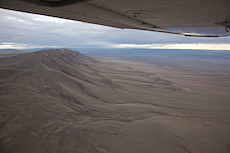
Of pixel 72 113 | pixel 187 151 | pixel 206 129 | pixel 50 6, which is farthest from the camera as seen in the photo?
pixel 72 113

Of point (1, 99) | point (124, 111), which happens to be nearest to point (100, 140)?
point (124, 111)

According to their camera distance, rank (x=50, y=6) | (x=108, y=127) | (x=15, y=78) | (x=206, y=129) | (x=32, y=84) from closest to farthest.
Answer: (x=50, y=6)
(x=108, y=127)
(x=206, y=129)
(x=32, y=84)
(x=15, y=78)

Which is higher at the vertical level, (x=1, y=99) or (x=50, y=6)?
(x=50, y=6)

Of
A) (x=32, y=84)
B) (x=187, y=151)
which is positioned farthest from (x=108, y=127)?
(x=32, y=84)

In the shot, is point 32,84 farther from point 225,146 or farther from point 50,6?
point 225,146

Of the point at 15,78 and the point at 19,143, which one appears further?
the point at 15,78

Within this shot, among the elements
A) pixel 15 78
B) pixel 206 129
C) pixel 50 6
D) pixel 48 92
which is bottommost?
pixel 206 129

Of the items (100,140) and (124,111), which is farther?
(124,111)

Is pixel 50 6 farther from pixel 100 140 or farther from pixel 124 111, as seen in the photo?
pixel 124 111

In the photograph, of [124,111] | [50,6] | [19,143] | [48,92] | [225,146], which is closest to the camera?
[50,6]
